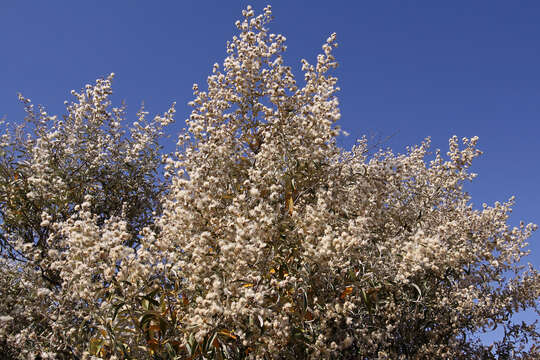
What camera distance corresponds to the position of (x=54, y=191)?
6.71 metres

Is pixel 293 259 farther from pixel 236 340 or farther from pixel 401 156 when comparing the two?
pixel 401 156

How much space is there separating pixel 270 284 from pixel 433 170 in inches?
188

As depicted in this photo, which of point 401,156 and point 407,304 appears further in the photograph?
point 401,156

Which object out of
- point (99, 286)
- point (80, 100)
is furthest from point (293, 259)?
point (80, 100)

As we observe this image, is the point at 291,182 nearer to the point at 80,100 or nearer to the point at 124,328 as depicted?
the point at 124,328

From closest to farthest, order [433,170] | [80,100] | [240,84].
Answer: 1. [240,84]
2. [433,170]
3. [80,100]

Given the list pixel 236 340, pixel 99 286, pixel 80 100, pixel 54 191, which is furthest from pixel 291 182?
pixel 80 100

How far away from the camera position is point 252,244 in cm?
429

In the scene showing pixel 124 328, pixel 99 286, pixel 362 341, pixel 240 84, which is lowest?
pixel 124 328

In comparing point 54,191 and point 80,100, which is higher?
point 80,100

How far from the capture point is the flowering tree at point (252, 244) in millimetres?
4195

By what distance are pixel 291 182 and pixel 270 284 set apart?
1.38 metres

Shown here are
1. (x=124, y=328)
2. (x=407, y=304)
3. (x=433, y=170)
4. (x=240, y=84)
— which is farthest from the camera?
(x=433, y=170)

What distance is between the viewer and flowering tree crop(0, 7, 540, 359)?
420 centimetres
